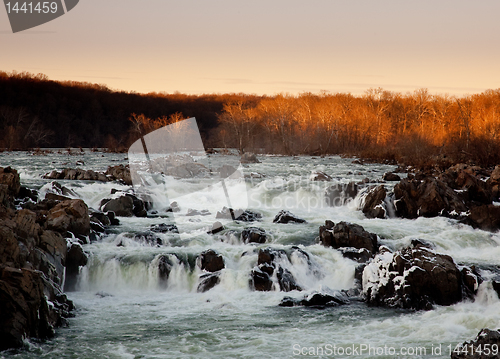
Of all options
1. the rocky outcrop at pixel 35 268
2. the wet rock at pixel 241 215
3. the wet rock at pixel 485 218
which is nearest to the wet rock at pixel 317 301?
the rocky outcrop at pixel 35 268

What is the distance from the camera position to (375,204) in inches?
635

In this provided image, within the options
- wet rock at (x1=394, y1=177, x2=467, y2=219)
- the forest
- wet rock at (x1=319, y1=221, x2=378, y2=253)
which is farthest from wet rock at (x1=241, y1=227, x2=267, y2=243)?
the forest

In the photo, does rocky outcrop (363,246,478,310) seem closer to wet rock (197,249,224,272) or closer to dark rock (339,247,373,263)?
dark rock (339,247,373,263)

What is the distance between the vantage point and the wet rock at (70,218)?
10914 mm

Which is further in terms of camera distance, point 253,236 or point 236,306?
point 253,236

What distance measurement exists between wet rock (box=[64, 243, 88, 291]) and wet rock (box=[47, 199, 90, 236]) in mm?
931

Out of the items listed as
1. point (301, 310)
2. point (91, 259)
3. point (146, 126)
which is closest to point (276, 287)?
point (301, 310)

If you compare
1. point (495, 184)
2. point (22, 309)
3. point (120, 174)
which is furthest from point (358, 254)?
point (120, 174)

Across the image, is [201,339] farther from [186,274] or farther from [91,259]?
[91,259]

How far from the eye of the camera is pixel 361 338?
6973 mm

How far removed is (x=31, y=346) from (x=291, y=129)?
5226 centimetres

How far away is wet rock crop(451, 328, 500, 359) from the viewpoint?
17.0 ft

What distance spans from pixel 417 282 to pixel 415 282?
37 millimetres

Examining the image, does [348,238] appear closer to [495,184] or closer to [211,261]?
[211,261]
